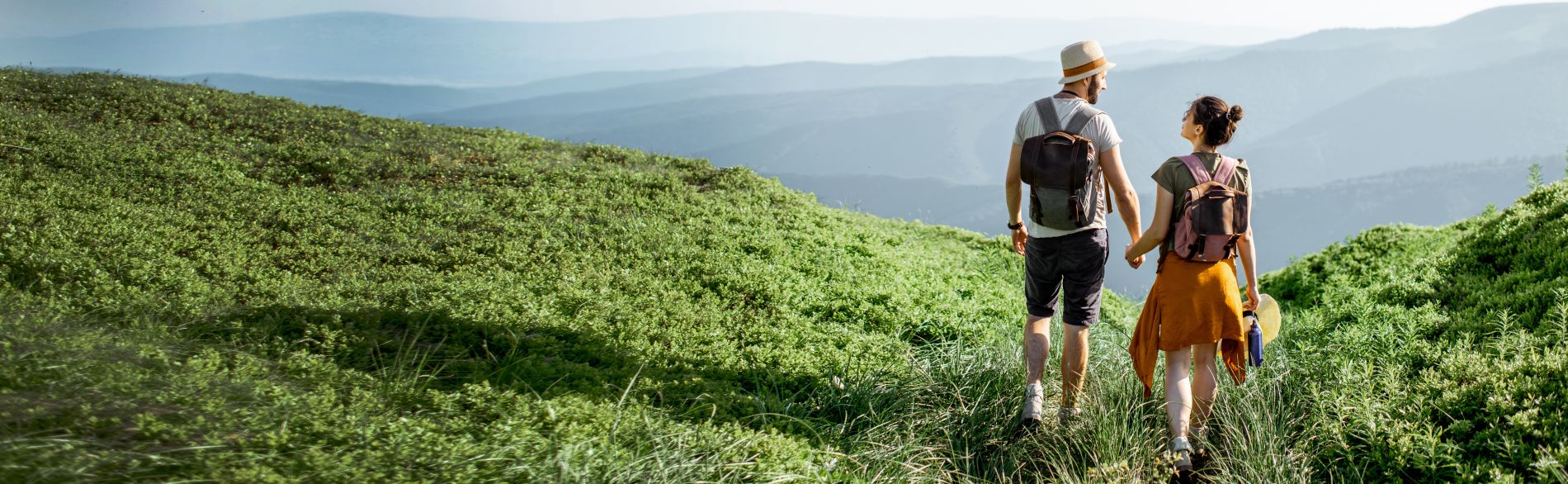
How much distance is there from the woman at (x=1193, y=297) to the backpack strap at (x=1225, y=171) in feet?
0.04

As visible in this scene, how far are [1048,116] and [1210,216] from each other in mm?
941

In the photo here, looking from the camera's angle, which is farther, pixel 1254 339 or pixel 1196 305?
pixel 1254 339

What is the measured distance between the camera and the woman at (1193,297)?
4.58 m

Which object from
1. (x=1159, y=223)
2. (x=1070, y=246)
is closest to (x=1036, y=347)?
(x=1070, y=246)

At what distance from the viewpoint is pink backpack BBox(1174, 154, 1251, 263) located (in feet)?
14.7

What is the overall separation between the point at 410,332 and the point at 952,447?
3597mm

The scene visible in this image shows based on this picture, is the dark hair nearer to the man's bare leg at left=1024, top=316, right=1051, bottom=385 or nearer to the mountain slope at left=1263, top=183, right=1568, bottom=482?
the man's bare leg at left=1024, top=316, right=1051, bottom=385

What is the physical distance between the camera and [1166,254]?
4.74 m

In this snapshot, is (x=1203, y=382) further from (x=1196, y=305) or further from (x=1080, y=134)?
(x=1080, y=134)

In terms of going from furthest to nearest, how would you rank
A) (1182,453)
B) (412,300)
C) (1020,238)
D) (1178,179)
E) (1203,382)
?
(412,300), (1020,238), (1203,382), (1182,453), (1178,179)

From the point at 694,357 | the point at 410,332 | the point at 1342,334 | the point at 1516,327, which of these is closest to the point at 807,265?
the point at 694,357

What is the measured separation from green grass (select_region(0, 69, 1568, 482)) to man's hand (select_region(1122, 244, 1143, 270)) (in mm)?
783

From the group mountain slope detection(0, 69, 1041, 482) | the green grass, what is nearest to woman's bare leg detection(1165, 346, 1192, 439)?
the green grass

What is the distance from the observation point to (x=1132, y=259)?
4.88 metres
